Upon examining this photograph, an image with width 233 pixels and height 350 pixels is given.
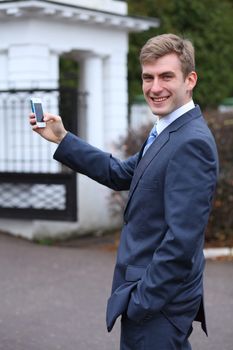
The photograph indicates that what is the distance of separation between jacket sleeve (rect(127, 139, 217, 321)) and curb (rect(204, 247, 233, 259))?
694 centimetres

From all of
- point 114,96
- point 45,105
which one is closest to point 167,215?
point 45,105

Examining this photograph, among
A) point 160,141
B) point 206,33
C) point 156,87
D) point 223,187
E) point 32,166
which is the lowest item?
point 223,187

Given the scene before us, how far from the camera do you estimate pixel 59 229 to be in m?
11.5

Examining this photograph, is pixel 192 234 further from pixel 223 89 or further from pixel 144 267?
pixel 223 89

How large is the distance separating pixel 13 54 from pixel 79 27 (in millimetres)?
1331

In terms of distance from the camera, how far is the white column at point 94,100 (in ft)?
40.2

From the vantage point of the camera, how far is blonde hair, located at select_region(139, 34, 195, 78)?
3053 mm

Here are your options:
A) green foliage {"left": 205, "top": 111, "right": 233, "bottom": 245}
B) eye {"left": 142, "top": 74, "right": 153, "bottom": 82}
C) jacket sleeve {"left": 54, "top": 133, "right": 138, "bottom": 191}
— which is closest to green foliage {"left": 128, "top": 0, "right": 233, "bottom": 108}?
green foliage {"left": 205, "top": 111, "right": 233, "bottom": 245}

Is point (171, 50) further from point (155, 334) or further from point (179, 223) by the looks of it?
point (155, 334)

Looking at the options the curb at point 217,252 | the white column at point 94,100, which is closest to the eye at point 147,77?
the curb at point 217,252

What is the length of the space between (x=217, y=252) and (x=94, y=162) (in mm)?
6559

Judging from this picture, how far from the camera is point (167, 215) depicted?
2.99 m

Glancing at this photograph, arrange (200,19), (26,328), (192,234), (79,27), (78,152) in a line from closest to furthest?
(192,234)
(78,152)
(26,328)
(79,27)
(200,19)

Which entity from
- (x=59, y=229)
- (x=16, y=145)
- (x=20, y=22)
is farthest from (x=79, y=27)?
(x=59, y=229)
